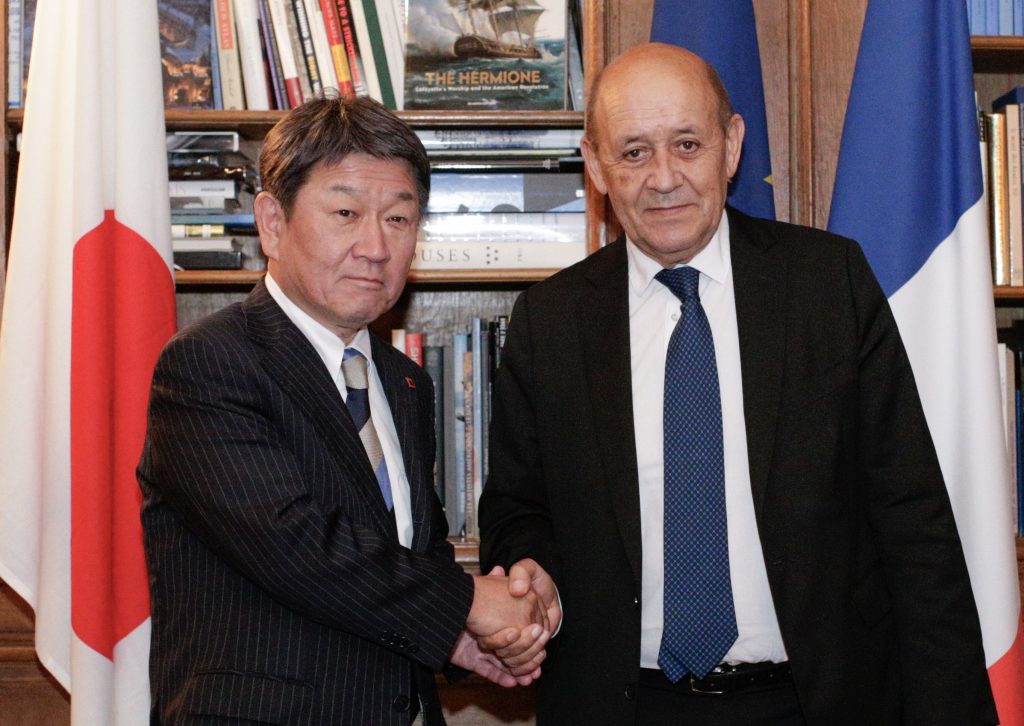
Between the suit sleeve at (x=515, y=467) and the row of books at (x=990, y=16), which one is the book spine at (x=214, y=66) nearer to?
the suit sleeve at (x=515, y=467)

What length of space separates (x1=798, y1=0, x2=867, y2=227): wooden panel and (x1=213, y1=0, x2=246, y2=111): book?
145 cm

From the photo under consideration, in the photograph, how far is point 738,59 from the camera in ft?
7.52

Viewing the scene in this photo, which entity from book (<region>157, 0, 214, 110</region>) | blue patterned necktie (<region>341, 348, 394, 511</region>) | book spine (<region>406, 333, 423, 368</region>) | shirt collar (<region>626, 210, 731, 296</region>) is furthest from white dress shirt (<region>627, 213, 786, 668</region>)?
book (<region>157, 0, 214, 110</region>)

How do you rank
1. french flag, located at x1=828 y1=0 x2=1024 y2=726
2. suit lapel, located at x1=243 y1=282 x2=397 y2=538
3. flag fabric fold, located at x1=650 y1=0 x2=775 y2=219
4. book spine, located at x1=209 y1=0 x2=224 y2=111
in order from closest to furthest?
suit lapel, located at x1=243 y1=282 x2=397 y2=538, french flag, located at x1=828 y1=0 x2=1024 y2=726, flag fabric fold, located at x1=650 y1=0 x2=775 y2=219, book spine, located at x1=209 y1=0 x2=224 y2=111

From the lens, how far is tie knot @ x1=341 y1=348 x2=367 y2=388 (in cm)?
174

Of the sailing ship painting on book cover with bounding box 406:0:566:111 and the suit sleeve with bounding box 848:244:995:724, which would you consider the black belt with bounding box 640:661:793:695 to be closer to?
the suit sleeve with bounding box 848:244:995:724

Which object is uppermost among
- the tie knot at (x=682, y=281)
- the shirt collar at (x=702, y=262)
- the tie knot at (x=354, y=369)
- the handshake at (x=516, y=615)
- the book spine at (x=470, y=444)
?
the shirt collar at (x=702, y=262)

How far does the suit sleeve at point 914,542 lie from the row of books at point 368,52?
1182 millimetres

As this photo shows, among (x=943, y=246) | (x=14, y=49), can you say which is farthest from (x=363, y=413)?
(x=14, y=49)

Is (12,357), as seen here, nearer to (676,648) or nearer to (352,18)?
(352,18)

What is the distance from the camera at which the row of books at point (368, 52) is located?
8.28 ft

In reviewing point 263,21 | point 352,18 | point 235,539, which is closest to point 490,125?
point 352,18

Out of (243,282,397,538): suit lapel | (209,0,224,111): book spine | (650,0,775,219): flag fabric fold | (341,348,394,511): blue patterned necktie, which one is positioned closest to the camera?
(243,282,397,538): suit lapel

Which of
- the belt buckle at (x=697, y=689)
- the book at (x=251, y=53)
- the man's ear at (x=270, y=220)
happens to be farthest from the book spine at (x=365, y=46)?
the belt buckle at (x=697, y=689)
